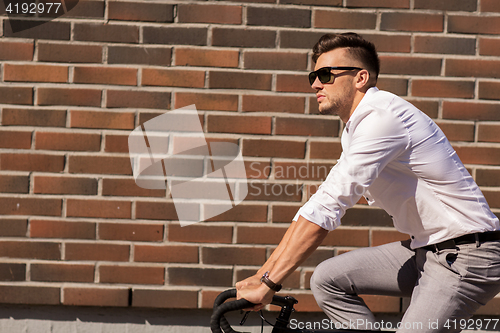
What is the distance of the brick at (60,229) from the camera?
8.17 feet

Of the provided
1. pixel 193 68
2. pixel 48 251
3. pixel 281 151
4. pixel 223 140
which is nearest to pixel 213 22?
pixel 193 68

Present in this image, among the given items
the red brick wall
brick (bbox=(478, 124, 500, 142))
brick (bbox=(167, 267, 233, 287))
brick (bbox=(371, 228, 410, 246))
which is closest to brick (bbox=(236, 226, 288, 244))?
the red brick wall

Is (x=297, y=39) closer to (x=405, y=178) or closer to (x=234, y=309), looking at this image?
(x=405, y=178)

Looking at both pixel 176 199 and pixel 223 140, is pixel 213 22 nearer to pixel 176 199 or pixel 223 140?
pixel 223 140

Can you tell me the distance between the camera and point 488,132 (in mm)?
2520

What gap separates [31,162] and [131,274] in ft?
2.94

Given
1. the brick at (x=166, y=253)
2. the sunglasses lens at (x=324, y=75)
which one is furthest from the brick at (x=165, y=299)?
the sunglasses lens at (x=324, y=75)

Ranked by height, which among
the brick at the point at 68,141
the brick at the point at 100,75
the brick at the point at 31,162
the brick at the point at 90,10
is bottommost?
the brick at the point at 31,162

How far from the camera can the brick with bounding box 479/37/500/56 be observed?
8.23 feet

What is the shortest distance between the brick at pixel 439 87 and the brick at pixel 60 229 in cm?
212

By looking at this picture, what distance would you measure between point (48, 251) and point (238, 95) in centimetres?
148

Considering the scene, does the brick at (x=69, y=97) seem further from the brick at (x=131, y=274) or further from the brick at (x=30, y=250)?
the brick at (x=131, y=274)

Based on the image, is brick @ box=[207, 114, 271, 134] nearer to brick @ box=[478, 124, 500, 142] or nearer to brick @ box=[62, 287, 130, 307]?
brick @ box=[62, 287, 130, 307]

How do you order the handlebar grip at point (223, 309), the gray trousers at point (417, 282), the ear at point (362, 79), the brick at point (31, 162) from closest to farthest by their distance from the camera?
the handlebar grip at point (223, 309), the gray trousers at point (417, 282), the ear at point (362, 79), the brick at point (31, 162)
